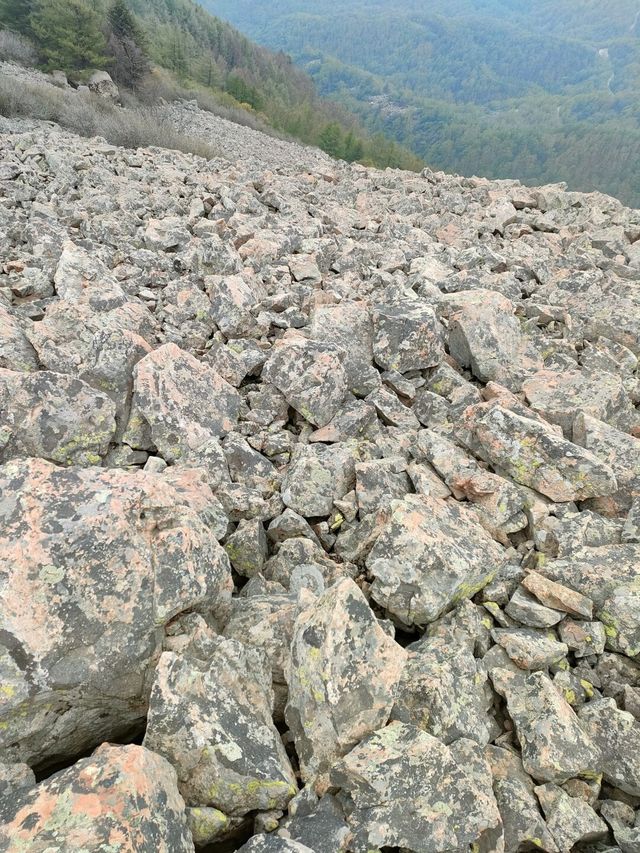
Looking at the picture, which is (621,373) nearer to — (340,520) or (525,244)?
(340,520)

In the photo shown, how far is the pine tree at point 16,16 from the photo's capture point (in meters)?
42.3

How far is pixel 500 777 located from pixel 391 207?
47.2 ft

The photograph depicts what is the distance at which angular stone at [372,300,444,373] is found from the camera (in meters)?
6.36

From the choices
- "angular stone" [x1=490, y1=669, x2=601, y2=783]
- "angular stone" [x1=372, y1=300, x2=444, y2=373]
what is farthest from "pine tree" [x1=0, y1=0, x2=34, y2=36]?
"angular stone" [x1=490, y1=669, x2=601, y2=783]

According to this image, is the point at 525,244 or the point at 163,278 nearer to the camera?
the point at 163,278

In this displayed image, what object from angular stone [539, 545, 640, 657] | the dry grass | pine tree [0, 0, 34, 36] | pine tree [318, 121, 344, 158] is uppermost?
angular stone [539, 545, 640, 657]

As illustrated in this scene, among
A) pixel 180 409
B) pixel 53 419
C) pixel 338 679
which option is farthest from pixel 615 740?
pixel 53 419

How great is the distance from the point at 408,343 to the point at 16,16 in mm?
55508

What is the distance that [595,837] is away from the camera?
2.91 meters

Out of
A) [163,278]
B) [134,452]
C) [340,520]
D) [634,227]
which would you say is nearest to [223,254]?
[163,278]

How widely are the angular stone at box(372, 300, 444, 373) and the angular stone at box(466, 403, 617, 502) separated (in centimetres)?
149

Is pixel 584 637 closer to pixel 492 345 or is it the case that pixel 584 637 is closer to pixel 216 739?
pixel 216 739

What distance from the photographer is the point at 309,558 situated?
165 inches

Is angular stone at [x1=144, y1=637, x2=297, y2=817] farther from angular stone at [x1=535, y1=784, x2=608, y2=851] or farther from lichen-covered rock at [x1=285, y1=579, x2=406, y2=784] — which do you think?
angular stone at [x1=535, y1=784, x2=608, y2=851]
